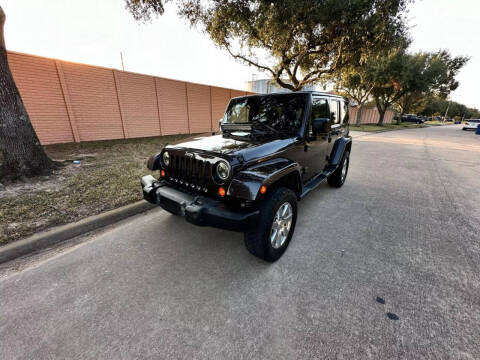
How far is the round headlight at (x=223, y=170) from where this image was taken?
1.99m

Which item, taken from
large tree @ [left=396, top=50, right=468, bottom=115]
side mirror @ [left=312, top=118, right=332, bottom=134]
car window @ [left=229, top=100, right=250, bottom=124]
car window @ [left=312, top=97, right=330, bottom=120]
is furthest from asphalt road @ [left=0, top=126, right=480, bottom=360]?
large tree @ [left=396, top=50, right=468, bottom=115]

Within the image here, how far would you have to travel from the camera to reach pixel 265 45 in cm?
1225

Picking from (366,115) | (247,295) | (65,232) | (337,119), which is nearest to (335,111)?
(337,119)

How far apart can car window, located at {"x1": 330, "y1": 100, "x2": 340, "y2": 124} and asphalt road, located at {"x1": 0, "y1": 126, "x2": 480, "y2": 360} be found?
2.00 meters

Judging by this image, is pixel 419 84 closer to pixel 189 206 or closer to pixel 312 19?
pixel 312 19

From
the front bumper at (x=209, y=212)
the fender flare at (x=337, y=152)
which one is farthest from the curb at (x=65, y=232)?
the fender flare at (x=337, y=152)

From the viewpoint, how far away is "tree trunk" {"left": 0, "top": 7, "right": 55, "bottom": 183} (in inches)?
153

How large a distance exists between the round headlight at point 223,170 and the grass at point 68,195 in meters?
2.21

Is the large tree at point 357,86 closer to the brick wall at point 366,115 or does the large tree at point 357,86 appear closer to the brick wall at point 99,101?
the brick wall at point 366,115

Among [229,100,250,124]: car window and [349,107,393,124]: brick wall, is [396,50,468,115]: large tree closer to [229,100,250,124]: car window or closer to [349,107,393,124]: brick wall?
[349,107,393,124]: brick wall

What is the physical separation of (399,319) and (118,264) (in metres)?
2.62

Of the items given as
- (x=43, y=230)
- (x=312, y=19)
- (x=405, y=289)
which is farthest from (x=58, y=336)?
(x=312, y=19)

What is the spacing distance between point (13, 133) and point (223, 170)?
4.68 metres

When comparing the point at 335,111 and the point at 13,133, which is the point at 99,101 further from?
the point at 335,111
